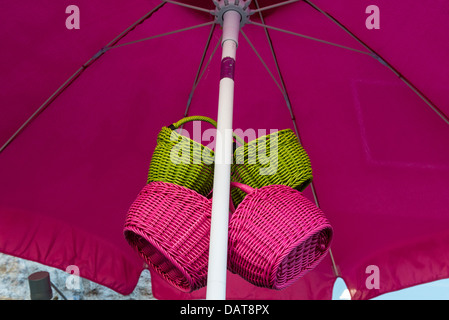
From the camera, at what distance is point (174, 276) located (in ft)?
2.92

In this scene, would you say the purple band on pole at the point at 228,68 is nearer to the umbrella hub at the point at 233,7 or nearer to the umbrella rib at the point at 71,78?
the umbrella hub at the point at 233,7

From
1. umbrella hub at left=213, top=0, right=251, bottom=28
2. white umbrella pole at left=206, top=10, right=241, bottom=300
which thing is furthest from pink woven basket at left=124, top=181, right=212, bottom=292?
umbrella hub at left=213, top=0, right=251, bottom=28

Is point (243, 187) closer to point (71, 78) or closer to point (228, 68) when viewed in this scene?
point (228, 68)

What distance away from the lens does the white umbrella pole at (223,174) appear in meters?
0.81

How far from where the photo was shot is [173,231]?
32.6 inches

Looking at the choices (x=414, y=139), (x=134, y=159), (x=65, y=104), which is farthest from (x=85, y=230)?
(x=414, y=139)

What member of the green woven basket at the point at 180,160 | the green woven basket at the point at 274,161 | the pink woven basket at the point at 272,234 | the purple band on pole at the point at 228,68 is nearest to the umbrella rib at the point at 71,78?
the purple band on pole at the point at 228,68

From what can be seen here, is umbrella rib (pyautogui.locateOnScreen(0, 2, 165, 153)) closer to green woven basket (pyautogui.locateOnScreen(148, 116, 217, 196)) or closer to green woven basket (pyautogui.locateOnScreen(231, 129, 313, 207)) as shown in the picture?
green woven basket (pyautogui.locateOnScreen(148, 116, 217, 196))

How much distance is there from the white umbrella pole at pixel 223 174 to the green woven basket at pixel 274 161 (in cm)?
6

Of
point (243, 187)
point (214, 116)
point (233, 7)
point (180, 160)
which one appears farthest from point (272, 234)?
point (214, 116)

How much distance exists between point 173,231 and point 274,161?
0.98ft

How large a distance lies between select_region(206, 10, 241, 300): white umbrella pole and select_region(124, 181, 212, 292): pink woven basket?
38 mm

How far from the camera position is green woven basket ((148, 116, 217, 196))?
Answer: 3.08 feet
